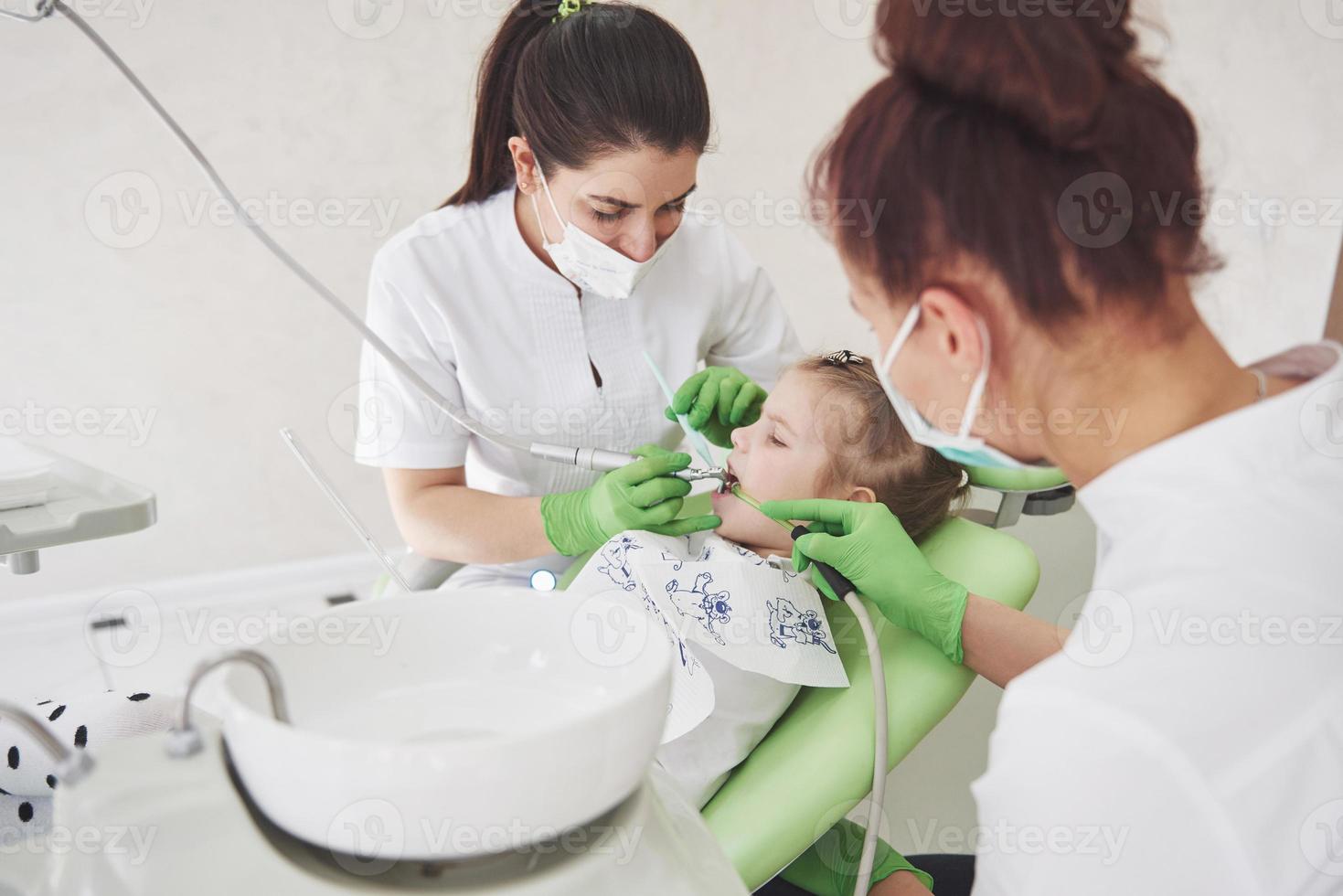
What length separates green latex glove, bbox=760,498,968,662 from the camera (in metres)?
1.30

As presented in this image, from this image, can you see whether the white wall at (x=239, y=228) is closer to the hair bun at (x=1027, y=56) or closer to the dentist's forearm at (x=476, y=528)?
the dentist's forearm at (x=476, y=528)

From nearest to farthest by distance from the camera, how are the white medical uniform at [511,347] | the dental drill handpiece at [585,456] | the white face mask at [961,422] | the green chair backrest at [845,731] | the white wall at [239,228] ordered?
A: the white face mask at [961,422], the green chair backrest at [845,731], the dental drill handpiece at [585,456], the white medical uniform at [511,347], the white wall at [239,228]

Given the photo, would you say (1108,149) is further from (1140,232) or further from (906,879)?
(906,879)

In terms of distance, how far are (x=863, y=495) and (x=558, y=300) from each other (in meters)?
0.60

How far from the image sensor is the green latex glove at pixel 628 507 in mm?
1501

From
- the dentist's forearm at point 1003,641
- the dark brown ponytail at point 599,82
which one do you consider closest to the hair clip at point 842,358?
the dark brown ponytail at point 599,82

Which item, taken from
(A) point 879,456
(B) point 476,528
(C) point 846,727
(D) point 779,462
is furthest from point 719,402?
(C) point 846,727

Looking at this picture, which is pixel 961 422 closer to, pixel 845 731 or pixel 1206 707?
pixel 1206 707

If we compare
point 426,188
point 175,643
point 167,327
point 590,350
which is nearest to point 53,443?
point 167,327

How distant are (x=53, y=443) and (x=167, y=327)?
1.34ft

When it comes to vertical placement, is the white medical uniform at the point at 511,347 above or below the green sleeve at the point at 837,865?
above

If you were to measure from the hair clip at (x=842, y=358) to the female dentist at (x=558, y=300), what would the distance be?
147 mm

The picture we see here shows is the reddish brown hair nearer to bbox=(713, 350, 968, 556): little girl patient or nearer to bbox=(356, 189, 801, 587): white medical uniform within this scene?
bbox=(713, 350, 968, 556): little girl patient

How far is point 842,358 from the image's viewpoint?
171cm
